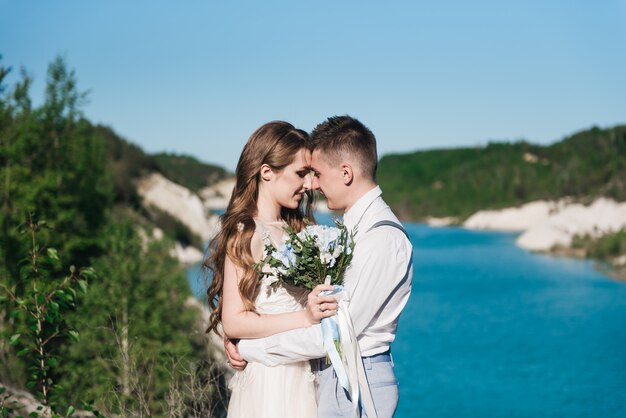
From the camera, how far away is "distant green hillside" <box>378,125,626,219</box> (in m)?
72.7

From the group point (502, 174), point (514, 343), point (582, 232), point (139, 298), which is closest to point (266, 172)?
point (139, 298)

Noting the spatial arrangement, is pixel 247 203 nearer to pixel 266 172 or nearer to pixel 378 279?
pixel 266 172

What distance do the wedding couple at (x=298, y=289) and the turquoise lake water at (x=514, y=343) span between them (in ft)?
20.7

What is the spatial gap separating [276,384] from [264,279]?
48cm

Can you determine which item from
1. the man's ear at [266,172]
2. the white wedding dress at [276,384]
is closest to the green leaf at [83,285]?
the white wedding dress at [276,384]

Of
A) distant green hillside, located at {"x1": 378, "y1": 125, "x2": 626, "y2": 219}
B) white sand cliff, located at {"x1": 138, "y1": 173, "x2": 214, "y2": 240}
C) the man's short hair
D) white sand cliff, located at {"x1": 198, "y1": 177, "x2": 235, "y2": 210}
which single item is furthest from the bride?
white sand cliff, located at {"x1": 198, "y1": 177, "x2": 235, "y2": 210}

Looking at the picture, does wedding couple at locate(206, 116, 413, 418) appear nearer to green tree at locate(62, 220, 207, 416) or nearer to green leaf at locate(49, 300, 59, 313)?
green leaf at locate(49, 300, 59, 313)

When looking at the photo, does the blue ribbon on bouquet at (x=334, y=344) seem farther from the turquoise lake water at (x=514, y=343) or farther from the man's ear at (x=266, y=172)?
the turquoise lake water at (x=514, y=343)

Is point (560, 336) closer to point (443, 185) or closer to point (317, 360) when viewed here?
point (317, 360)

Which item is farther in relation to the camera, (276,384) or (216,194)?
(216,194)

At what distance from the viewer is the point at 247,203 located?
3.51 meters

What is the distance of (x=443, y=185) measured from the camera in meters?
113

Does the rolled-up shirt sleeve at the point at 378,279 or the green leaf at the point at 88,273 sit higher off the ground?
the rolled-up shirt sleeve at the point at 378,279

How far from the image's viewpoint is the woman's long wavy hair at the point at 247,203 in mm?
3170
